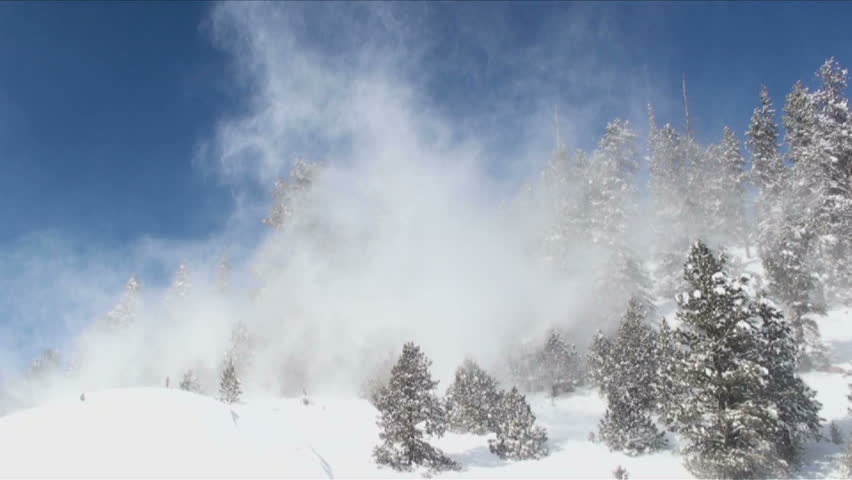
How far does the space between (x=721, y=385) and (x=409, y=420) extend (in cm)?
1337

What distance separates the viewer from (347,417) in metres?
30.0

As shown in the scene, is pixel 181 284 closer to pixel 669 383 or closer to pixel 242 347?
pixel 242 347

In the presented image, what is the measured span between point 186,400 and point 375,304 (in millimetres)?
41985

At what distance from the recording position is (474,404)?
30.4m

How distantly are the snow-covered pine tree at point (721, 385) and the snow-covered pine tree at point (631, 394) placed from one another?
415 centimetres

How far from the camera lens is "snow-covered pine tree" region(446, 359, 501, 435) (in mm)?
29688

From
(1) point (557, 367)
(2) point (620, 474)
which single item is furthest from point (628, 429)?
(1) point (557, 367)

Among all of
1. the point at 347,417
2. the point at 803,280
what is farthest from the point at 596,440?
the point at 803,280

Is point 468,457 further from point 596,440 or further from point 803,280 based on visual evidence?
point 803,280

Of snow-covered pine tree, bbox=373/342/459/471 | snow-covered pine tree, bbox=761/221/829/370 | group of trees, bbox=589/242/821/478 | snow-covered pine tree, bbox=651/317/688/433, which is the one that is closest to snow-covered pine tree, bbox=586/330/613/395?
snow-covered pine tree, bbox=651/317/688/433

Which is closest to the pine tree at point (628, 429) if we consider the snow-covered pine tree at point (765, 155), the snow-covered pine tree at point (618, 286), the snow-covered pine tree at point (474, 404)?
the snow-covered pine tree at point (474, 404)

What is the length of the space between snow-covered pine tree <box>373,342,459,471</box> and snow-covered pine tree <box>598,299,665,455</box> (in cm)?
950

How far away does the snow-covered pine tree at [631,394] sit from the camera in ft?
81.5

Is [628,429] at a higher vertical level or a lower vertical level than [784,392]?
lower
